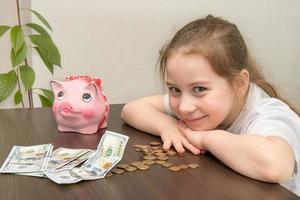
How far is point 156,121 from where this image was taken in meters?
1.07

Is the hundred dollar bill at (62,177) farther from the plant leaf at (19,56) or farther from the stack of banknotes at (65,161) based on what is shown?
the plant leaf at (19,56)

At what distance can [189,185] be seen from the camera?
735mm

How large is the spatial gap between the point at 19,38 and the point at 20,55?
64 millimetres

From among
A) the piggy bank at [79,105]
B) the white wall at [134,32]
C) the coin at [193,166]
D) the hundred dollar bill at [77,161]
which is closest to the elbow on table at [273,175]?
the coin at [193,166]

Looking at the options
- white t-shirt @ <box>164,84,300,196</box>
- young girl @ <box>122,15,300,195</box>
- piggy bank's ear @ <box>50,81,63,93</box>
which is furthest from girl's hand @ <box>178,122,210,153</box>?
piggy bank's ear @ <box>50,81,63,93</box>

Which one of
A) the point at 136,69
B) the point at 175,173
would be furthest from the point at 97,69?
the point at 175,173

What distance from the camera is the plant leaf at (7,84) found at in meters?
1.52

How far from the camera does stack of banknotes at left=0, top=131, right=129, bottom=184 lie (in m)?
0.75

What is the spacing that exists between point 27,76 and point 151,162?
91 centimetres

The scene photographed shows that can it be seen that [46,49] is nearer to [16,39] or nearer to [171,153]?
[16,39]

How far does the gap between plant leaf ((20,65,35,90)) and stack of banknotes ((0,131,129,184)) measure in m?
0.71

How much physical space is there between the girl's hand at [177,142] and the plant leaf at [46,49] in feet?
2.42

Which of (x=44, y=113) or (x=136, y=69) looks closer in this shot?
(x=44, y=113)

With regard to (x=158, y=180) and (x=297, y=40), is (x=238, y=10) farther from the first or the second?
(x=158, y=180)
